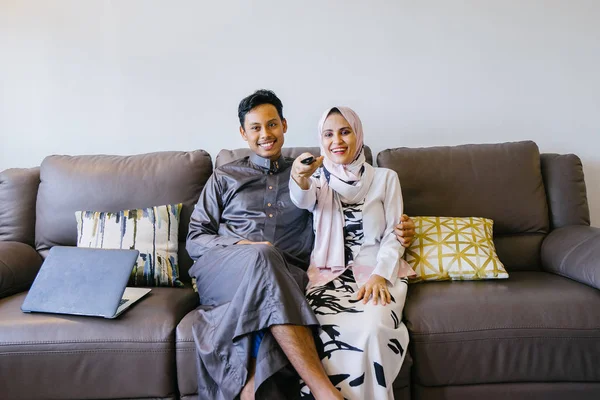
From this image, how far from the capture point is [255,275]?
1.27 meters

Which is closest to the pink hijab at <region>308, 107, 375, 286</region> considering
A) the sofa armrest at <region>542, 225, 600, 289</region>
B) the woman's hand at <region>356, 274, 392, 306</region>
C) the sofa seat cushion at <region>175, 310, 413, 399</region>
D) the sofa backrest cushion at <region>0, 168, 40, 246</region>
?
the woman's hand at <region>356, 274, 392, 306</region>

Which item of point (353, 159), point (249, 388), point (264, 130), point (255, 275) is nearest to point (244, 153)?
point (264, 130)

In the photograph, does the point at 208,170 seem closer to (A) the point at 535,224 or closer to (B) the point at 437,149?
(B) the point at 437,149

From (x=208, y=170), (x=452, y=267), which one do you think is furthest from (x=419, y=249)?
(x=208, y=170)

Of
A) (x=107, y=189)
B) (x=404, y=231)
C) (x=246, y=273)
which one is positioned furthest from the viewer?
(x=107, y=189)

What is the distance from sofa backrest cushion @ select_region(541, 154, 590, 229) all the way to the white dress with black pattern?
3.31 ft

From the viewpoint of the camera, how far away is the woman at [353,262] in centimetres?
123

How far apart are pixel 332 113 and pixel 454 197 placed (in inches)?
26.8

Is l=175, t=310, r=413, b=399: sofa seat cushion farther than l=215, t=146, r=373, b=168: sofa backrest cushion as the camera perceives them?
No

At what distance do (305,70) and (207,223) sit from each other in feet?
3.31

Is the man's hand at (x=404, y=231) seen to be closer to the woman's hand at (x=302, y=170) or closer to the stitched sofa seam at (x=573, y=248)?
the woman's hand at (x=302, y=170)

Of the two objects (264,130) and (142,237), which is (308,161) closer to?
(264,130)

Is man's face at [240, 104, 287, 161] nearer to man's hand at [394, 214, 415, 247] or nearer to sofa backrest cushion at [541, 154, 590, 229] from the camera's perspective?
man's hand at [394, 214, 415, 247]

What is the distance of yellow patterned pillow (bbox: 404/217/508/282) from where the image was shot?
5.44ft
